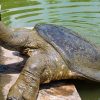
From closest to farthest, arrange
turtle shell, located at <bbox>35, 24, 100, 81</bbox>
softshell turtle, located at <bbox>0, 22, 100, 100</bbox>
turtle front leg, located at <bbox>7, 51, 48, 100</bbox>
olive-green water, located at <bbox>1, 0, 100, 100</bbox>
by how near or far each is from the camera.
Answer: turtle front leg, located at <bbox>7, 51, 48, 100</bbox> → softshell turtle, located at <bbox>0, 22, 100, 100</bbox> → turtle shell, located at <bbox>35, 24, 100, 81</bbox> → olive-green water, located at <bbox>1, 0, 100, 100</bbox>

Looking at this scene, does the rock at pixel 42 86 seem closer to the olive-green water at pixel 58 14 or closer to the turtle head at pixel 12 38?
the turtle head at pixel 12 38

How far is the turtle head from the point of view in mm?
4211

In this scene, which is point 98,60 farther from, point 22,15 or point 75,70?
point 22,15

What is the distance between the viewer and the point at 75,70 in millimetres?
4309

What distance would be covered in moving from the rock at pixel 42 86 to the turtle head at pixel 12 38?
1.08 feet

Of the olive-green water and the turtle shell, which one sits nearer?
the turtle shell

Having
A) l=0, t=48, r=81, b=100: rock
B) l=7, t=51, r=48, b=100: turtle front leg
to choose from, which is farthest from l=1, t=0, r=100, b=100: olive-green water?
l=7, t=51, r=48, b=100: turtle front leg

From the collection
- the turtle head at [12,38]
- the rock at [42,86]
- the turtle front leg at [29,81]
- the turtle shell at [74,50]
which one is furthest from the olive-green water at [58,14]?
the turtle front leg at [29,81]

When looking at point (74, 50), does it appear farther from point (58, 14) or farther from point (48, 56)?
point (58, 14)

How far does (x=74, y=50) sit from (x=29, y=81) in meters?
0.88

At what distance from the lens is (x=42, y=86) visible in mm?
4156

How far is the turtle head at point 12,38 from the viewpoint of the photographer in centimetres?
421

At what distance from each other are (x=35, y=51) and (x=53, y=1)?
577cm

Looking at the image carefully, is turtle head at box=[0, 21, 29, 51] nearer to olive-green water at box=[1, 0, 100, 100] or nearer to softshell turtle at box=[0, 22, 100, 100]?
softshell turtle at box=[0, 22, 100, 100]
